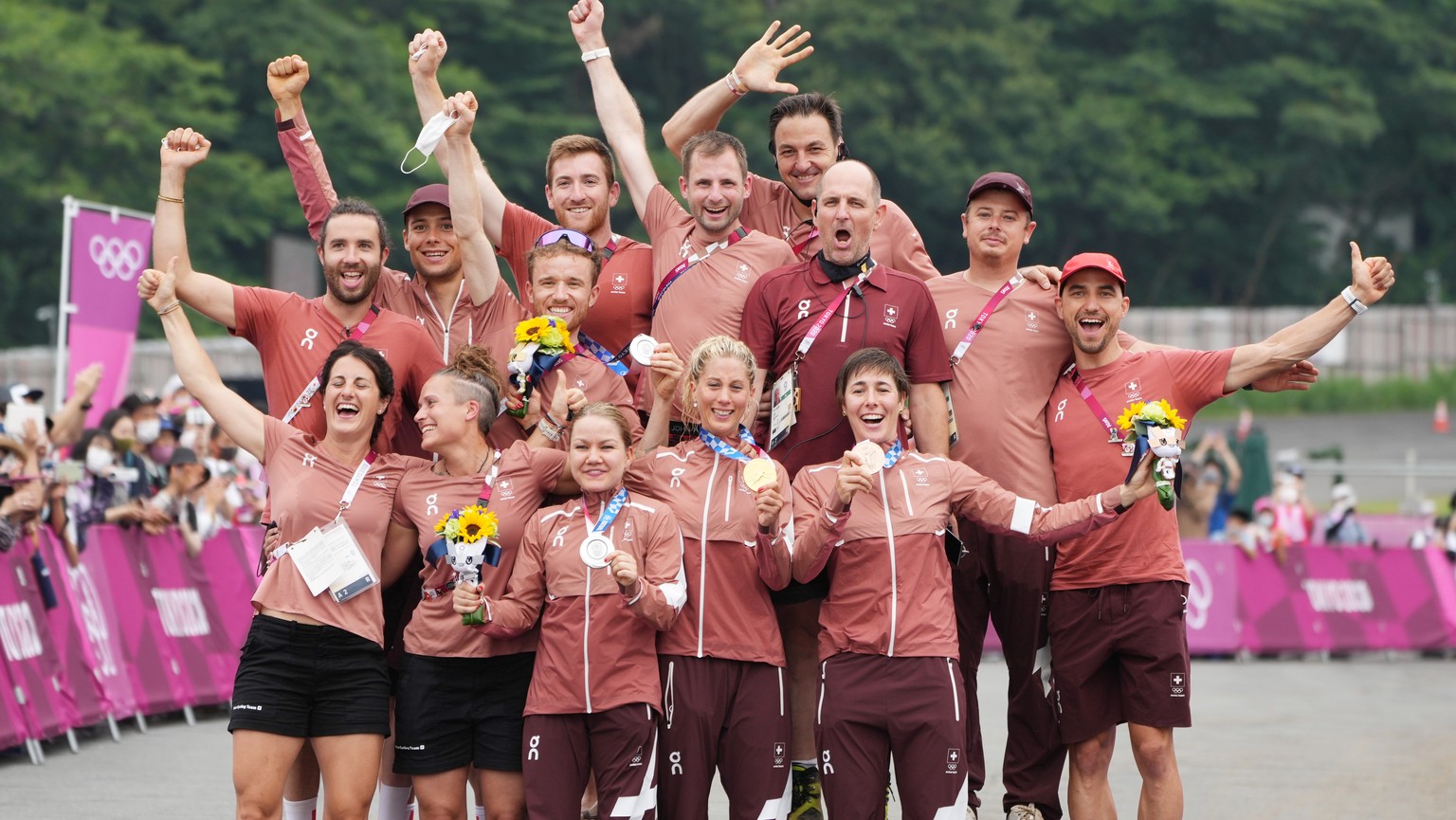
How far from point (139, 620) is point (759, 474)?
7.74 m

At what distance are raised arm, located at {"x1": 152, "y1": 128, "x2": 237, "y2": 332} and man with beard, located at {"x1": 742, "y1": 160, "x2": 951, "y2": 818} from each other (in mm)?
2319

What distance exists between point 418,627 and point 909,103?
5408 centimetres

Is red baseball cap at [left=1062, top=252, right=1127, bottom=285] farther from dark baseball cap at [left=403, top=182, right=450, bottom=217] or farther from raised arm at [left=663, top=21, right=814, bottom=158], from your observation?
dark baseball cap at [left=403, top=182, right=450, bottom=217]

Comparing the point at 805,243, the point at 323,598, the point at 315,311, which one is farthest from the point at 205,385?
the point at 805,243

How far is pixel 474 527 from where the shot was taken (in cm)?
735

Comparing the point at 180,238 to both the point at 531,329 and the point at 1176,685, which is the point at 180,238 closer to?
the point at 531,329

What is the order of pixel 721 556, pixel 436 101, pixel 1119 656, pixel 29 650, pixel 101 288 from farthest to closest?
pixel 101 288 → pixel 29 650 → pixel 436 101 → pixel 1119 656 → pixel 721 556

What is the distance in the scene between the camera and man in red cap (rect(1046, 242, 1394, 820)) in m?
8.32

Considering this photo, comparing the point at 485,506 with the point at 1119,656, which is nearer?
the point at 485,506

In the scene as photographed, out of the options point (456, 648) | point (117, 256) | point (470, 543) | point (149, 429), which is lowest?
point (456, 648)

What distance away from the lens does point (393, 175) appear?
49.4m

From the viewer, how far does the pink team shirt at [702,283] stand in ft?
27.7

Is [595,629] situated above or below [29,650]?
above

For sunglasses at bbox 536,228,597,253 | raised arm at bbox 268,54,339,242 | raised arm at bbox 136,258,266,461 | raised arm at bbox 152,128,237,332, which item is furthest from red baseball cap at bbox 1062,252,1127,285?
raised arm at bbox 152,128,237,332
